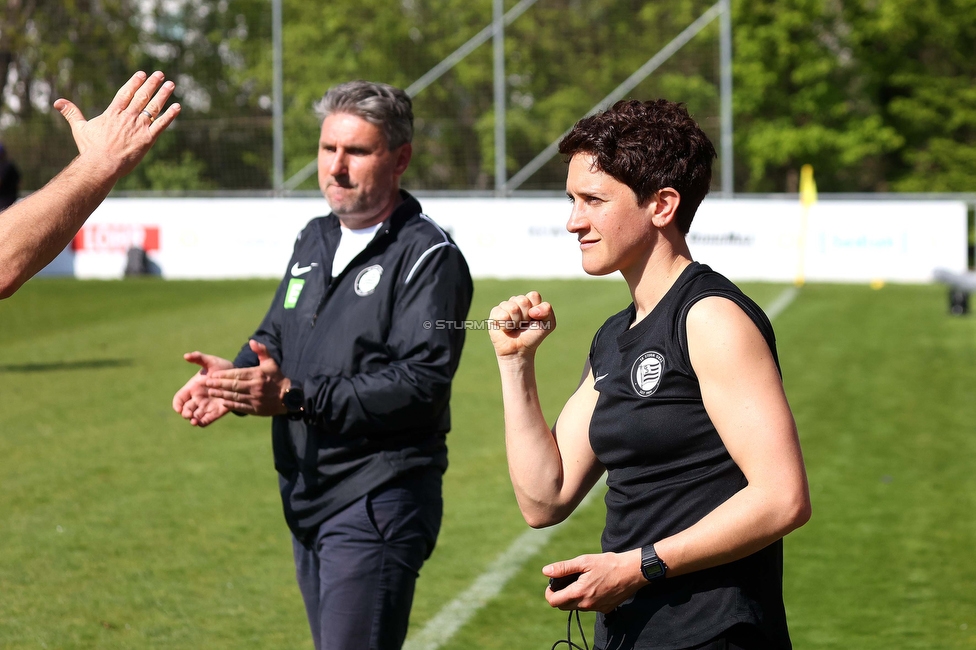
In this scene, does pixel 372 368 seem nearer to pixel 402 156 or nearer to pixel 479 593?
pixel 402 156

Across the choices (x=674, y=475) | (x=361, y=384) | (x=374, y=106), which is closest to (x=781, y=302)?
(x=374, y=106)

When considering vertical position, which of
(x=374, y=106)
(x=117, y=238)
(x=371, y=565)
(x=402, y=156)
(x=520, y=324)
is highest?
(x=117, y=238)

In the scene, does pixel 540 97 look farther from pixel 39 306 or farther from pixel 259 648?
pixel 259 648

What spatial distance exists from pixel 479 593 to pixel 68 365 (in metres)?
8.20

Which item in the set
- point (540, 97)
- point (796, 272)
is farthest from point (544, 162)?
point (796, 272)

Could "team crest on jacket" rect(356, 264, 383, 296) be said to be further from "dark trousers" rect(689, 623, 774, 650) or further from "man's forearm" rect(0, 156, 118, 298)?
"dark trousers" rect(689, 623, 774, 650)

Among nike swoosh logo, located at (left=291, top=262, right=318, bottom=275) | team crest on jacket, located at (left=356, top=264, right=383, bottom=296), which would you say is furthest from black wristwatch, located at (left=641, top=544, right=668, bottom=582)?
nike swoosh logo, located at (left=291, top=262, right=318, bottom=275)

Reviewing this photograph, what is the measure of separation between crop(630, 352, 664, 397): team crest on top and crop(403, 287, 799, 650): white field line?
301cm

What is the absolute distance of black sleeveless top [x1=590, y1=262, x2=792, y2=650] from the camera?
8.07ft


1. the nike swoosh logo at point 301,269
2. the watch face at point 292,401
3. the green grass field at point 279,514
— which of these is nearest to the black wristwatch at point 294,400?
the watch face at point 292,401

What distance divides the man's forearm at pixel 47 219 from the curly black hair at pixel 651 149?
A: 1.11 meters

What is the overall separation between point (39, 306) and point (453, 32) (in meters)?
15.0

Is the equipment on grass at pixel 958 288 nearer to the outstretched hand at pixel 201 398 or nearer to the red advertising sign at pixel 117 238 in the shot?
the red advertising sign at pixel 117 238

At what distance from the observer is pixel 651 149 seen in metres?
2.54
